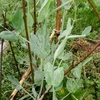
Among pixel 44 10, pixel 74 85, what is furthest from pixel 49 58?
pixel 44 10

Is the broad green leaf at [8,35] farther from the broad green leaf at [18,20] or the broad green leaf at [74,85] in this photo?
the broad green leaf at [74,85]

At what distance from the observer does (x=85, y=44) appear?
1.96 metres

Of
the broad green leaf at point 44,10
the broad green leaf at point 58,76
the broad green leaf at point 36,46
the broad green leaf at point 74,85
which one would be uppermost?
the broad green leaf at point 44,10

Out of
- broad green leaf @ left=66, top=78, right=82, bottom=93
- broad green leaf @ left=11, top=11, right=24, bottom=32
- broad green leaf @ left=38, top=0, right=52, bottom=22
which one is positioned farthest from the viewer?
broad green leaf @ left=66, top=78, right=82, bottom=93

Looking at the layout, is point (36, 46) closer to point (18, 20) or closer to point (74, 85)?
point (18, 20)

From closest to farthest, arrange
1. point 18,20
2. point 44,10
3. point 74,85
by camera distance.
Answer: point 44,10 < point 18,20 < point 74,85

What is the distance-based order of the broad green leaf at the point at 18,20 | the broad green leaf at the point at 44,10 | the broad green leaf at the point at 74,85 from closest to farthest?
the broad green leaf at the point at 44,10, the broad green leaf at the point at 18,20, the broad green leaf at the point at 74,85

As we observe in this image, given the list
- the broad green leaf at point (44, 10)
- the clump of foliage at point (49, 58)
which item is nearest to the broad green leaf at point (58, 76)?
the clump of foliage at point (49, 58)

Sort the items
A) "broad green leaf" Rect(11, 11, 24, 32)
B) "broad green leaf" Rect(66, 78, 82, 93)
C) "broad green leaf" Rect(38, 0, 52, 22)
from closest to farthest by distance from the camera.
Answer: "broad green leaf" Rect(38, 0, 52, 22)
"broad green leaf" Rect(11, 11, 24, 32)
"broad green leaf" Rect(66, 78, 82, 93)

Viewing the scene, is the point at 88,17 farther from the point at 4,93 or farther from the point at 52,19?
the point at 4,93

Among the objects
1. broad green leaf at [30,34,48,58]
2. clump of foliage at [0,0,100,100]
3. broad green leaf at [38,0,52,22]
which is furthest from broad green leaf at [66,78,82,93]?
broad green leaf at [38,0,52,22]

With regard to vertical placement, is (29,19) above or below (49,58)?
above

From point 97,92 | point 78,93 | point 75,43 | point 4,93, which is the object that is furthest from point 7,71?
point 78,93

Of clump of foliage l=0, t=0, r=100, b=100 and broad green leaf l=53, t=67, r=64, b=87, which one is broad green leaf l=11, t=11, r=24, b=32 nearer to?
clump of foliage l=0, t=0, r=100, b=100
